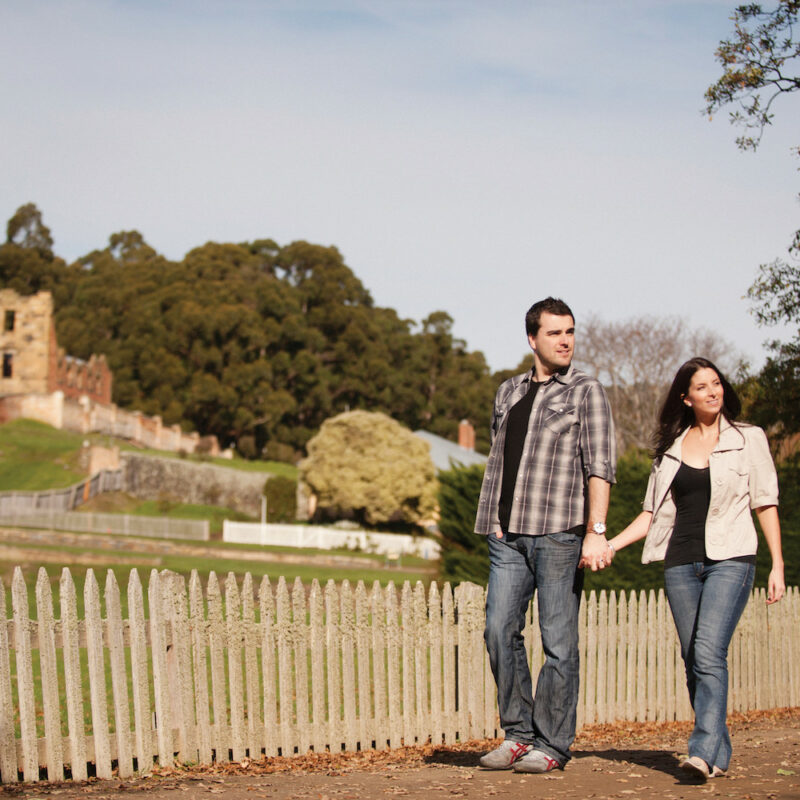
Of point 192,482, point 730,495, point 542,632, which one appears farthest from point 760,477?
point 192,482

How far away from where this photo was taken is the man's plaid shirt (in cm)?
543

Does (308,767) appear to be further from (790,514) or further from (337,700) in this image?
(790,514)

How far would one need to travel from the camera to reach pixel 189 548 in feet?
129

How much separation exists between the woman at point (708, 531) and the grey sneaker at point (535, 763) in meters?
Result: 0.66

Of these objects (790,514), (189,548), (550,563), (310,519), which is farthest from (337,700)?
(310,519)

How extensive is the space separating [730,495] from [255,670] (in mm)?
3042

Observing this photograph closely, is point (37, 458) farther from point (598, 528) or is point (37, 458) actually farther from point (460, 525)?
point (598, 528)

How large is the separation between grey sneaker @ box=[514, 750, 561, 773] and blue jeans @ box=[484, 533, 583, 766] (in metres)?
0.05

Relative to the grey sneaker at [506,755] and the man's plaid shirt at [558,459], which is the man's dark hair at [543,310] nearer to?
the man's plaid shirt at [558,459]

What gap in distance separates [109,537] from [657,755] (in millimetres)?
34659

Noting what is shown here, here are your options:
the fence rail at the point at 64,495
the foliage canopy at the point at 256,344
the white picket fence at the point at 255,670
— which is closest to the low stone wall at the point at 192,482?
the fence rail at the point at 64,495

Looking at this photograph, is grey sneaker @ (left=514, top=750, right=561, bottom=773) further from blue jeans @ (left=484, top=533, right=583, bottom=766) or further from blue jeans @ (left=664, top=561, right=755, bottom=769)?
blue jeans @ (left=664, top=561, right=755, bottom=769)

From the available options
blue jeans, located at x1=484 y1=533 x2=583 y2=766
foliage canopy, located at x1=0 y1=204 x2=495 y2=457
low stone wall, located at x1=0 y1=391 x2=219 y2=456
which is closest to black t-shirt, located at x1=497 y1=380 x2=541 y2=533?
blue jeans, located at x1=484 y1=533 x2=583 y2=766

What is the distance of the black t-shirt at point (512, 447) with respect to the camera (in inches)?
219
